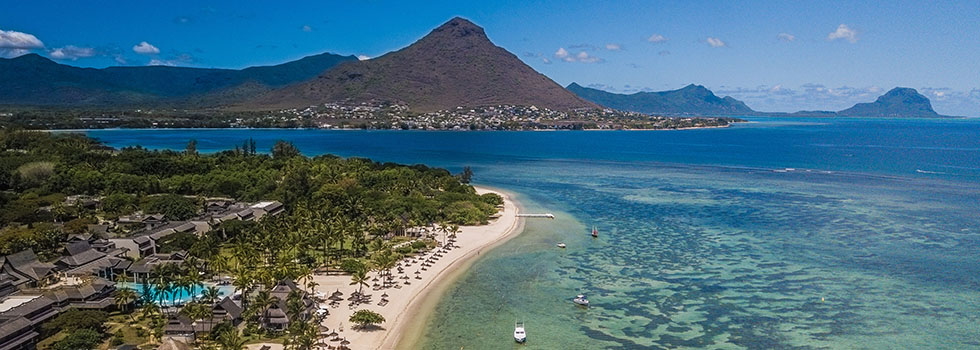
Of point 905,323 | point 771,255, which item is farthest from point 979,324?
point 771,255

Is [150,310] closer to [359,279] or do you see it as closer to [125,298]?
[125,298]

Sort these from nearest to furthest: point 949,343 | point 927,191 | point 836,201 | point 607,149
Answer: point 949,343 < point 836,201 < point 927,191 < point 607,149

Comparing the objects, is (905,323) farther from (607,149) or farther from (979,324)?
(607,149)

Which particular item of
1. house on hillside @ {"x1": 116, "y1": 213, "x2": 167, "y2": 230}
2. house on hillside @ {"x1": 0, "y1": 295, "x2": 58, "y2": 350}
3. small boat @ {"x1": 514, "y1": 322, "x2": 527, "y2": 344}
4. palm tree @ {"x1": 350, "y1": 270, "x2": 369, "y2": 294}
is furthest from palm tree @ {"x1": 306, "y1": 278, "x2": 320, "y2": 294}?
house on hillside @ {"x1": 116, "y1": 213, "x2": 167, "y2": 230}

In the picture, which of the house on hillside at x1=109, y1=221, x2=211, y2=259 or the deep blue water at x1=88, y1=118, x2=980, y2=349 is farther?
the house on hillside at x1=109, y1=221, x2=211, y2=259

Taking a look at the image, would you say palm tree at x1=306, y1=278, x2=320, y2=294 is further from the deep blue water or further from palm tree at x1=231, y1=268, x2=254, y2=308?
the deep blue water

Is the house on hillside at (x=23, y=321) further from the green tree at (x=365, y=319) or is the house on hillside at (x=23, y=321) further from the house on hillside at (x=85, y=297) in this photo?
the green tree at (x=365, y=319)

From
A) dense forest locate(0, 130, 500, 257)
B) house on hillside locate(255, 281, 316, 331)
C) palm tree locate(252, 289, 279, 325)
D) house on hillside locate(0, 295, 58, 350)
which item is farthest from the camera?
dense forest locate(0, 130, 500, 257)
